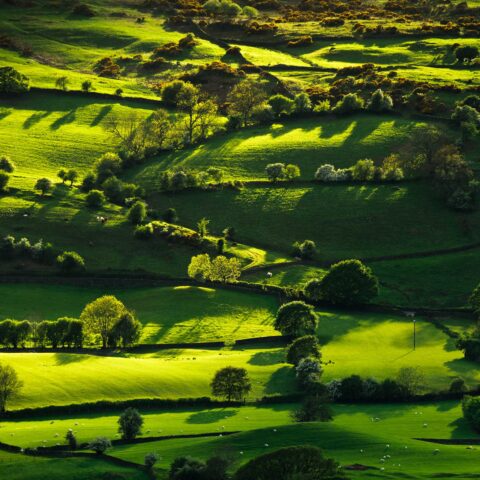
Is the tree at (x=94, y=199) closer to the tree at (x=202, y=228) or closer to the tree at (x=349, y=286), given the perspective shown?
the tree at (x=202, y=228)

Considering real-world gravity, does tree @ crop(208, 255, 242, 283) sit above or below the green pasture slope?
above

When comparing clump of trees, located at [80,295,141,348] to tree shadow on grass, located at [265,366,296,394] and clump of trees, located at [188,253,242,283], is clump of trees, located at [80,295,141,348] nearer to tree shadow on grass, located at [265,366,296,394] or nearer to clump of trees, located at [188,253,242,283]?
tree shadow on grass, located at [265,366,296,394]

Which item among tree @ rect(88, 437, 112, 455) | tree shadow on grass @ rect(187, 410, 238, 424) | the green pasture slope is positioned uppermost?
the green pasture slope

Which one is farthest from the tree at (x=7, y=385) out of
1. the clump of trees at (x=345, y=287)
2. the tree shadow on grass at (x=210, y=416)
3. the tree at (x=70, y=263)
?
the clump of trees at (x=345, y=287)

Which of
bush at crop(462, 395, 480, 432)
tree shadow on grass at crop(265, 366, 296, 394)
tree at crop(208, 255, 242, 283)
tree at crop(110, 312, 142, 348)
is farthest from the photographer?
tree at crop(208, 255, 242, 283)

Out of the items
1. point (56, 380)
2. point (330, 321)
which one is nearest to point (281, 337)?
point (330, 321)

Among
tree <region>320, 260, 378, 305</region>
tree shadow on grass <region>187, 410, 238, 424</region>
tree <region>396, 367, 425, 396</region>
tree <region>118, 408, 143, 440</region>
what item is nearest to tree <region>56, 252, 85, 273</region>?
tree <region>320, 260, 378, 305</region>

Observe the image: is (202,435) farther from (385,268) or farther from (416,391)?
(385,268)

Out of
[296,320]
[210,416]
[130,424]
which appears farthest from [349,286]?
[130,424]
